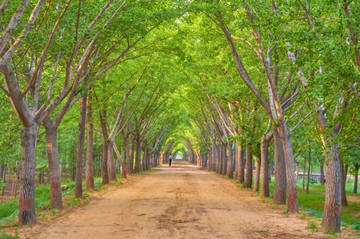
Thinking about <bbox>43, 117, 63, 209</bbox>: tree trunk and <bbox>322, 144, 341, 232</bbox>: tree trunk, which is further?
<bbox>43, 117, 63, 209</bbox>: tree trunk

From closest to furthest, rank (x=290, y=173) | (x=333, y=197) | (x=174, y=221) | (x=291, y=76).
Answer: (x=333, y=197)
(x=174, y=221)
(x=291, y=76)
(x=290, y=173)

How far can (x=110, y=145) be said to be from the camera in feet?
83.9

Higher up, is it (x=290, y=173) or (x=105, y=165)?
(x=290, y=173)

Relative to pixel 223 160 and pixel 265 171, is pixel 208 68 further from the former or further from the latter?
pixel 223 160

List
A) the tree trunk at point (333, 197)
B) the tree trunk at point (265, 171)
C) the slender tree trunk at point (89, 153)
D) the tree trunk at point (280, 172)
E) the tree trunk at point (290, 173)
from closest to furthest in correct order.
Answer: the tree trunk at point (333, 197)
the tree trunk at point (290, 173)
the tree trunk at point (280, 172)
the tree trunk at point (265, 171)
the slender tree trunk at point (89, 153)

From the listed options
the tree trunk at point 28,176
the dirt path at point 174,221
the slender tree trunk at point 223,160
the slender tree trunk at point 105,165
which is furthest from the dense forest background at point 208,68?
the slender tree trunk at point 223,160

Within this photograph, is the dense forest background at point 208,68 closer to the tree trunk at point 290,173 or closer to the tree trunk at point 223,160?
the tree trunk at point 290,173

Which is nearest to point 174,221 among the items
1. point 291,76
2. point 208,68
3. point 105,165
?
point 291,76

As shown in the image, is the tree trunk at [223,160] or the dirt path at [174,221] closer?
the dirt path at [174,221]

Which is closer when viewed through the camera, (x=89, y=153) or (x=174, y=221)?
(x=174, y=221)

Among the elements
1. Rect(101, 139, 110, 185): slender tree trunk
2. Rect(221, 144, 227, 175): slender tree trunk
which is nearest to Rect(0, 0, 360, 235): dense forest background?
Rect(101, 139, 110, 185): slender tree trunk

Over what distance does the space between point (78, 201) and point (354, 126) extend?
11060mm

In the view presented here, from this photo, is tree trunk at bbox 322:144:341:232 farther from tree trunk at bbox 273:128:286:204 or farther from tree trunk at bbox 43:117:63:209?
tree trunk at bbox 43:117:63:209

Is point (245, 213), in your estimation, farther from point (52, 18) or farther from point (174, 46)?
point (52, 18)
